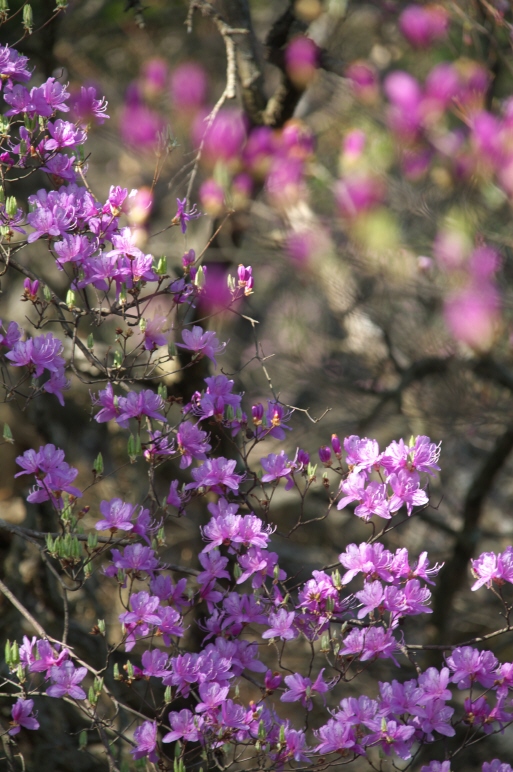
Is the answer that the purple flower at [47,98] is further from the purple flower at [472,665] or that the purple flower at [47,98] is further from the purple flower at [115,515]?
the purple flower at [472,665]

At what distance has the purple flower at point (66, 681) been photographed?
1.36 metres

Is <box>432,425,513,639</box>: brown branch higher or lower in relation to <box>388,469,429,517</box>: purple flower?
lower

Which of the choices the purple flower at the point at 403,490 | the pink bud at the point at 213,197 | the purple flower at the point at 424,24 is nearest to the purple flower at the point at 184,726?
the purple flower at the point at 403,490

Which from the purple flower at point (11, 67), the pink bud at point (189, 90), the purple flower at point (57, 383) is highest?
the purple flower at point (11, 67)

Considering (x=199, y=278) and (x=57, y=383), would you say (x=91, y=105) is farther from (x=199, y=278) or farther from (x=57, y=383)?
(x=57, y=383)

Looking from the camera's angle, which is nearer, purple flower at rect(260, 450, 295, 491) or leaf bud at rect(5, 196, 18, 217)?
leaf bud at rect(5, 196, 18, 217)

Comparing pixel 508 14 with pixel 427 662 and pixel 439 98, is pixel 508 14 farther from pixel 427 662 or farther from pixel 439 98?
pixel 427 662

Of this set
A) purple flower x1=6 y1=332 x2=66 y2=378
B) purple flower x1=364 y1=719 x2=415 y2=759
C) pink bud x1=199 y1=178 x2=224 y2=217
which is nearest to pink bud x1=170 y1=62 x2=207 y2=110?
pink bud x1=199 y1=178 x2=224 y2=217

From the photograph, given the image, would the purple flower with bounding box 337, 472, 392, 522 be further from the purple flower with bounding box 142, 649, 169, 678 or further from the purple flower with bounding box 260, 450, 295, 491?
the purple flower with bounding box 142, 649, 169, 678

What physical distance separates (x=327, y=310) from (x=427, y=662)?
173 cm

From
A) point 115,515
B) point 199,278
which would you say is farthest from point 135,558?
point 199,278

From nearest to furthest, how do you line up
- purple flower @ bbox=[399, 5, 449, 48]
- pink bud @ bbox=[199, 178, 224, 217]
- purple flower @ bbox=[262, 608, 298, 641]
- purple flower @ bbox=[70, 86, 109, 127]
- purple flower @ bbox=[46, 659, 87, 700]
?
purple flower @ bbox=[46, 659, 87, 700]
purple flower @ bbox=[262, 608, 298, 641]
purple flower @ bbox=[70, 86, 109, 127]
pink bud @ bbox=[199, 178, 224, 217]
purple flower @ bbox=[399, 5, 449, 48]

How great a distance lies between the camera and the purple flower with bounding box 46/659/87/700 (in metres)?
1.36

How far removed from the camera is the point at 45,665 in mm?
1403
